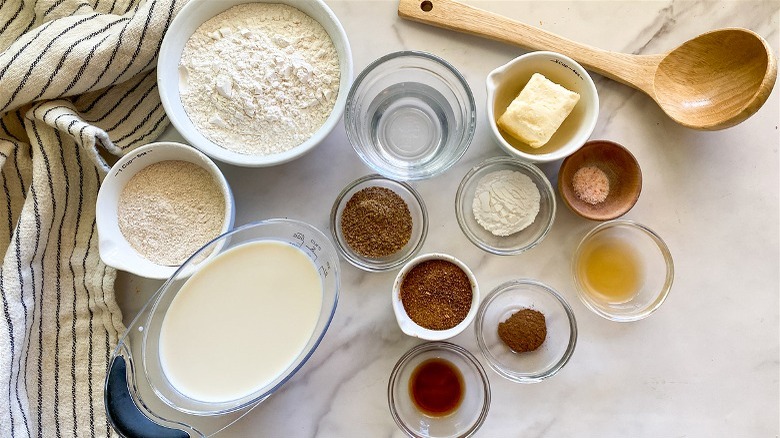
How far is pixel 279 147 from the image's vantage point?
1258mm

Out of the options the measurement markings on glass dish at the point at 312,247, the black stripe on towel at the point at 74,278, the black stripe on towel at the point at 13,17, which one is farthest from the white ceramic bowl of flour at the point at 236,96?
the black stripe on towel at the point at 13,17

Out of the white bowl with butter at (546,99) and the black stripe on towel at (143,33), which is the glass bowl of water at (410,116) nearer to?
the white bowl with butter at (546,99)

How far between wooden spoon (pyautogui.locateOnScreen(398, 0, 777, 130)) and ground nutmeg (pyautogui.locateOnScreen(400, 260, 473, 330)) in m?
0.53

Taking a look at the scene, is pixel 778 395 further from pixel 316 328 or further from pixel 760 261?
pixel 316 328

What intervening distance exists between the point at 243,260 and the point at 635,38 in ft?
3.28

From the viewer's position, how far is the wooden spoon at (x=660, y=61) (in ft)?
4.40

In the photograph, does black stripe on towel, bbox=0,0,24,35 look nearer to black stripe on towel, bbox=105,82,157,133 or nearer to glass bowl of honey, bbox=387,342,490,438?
black stripe on towel, bbox=105,82,157,133

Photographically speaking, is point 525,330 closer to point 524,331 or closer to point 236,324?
point 524,331

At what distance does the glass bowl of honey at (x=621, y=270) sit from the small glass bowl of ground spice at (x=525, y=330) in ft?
0.25

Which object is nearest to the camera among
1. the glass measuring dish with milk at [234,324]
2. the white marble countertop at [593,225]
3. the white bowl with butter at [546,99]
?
the glass measuring dish with milk at [234,324]

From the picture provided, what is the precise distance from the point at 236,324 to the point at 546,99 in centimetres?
76

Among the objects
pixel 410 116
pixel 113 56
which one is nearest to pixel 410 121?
pixel 410 116

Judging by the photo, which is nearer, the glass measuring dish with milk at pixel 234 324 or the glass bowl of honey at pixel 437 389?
the glass measuring dish with milk at pixel 234 324

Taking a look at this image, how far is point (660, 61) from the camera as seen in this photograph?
4.48ft
